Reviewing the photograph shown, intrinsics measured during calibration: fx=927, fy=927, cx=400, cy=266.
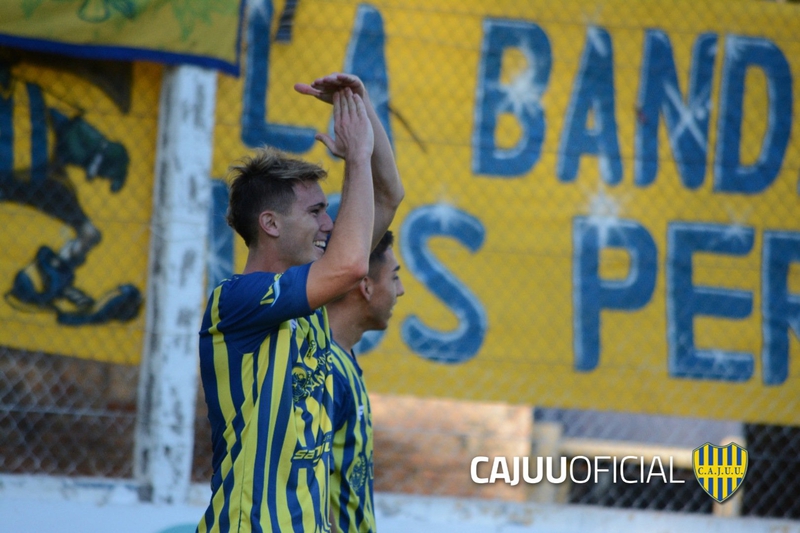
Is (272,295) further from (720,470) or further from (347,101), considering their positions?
(720,470)

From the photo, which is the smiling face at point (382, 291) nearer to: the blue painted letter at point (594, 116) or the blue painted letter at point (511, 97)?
the blue painted letter at point (511, 97)

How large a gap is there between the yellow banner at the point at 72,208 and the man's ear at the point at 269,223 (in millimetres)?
2164

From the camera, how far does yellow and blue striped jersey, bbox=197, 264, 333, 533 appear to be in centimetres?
224

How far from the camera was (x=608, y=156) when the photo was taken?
193 inches

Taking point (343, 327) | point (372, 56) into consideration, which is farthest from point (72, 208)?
point (343, 327)

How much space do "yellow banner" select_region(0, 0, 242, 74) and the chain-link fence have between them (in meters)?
0.20

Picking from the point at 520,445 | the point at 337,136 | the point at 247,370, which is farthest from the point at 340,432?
the point at 520,445

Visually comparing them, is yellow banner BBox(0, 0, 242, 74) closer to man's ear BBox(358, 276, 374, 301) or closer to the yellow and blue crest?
man's ear BBox(358, 276, 374, 301)

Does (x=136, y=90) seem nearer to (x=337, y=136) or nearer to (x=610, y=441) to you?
(x=337, y=136)

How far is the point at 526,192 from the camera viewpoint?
15.9 ft

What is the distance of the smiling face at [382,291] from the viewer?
3.37m

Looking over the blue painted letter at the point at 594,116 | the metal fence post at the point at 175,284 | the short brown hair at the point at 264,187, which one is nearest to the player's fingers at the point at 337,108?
the short brown hair at the point at 264,187

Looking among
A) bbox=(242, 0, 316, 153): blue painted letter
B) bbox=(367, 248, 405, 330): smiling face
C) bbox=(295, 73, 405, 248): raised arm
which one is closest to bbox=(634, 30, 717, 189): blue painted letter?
bbox=(242, 0, 316, 153): blue painted letter

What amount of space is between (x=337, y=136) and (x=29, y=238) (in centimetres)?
253
